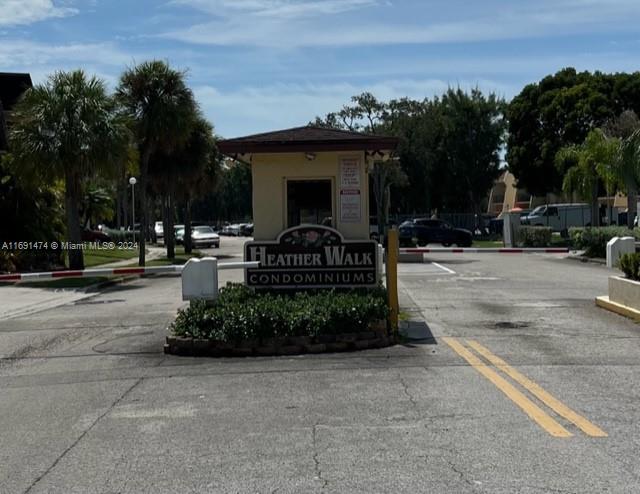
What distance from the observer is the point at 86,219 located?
53281mm

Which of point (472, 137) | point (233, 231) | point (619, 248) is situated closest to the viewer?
point (619, 248)

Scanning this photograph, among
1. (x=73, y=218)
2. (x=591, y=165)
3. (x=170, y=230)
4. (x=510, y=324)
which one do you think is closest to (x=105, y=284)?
(x=73, y=218)

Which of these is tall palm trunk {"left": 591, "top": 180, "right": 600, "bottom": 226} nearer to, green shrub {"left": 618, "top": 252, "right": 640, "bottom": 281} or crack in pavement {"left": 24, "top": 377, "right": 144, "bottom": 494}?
green shrub {"left": 618, "top": 252, "right": 640, "bottom": 281}

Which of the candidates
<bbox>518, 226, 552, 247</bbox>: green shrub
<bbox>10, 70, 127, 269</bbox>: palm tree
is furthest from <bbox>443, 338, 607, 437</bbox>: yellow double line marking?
<bbox>518, 226, 552, 247</bbox>: green shrub

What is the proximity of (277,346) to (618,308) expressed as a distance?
21.4ft

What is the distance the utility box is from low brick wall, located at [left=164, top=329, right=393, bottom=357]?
→ 2.58 ft

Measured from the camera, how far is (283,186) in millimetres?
12391

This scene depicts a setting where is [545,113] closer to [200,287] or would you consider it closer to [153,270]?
[153,270]

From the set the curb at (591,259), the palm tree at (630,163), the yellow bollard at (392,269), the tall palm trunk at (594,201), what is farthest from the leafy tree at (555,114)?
the yellow bollard at (392,269)

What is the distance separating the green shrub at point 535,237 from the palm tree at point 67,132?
865 inches

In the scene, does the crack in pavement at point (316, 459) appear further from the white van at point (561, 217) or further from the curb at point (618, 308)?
the white van at point (561, 217)

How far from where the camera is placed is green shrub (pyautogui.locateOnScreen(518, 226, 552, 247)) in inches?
1497

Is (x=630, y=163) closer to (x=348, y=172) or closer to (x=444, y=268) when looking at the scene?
(x=444, y=268)

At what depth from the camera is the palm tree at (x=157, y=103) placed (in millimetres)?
28688
